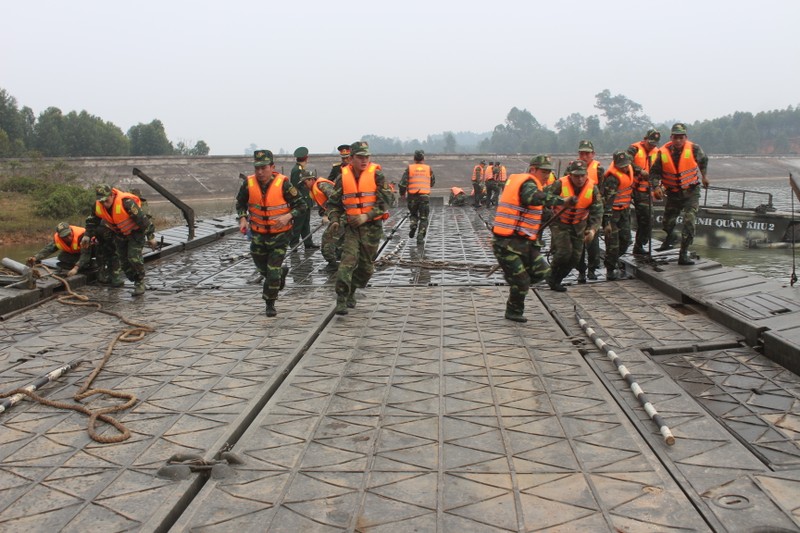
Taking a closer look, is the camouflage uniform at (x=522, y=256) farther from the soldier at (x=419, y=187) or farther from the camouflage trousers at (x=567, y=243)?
the soldier at (x=419, y=187)

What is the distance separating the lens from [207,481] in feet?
12.9

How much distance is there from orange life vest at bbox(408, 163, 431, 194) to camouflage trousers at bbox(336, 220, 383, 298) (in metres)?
5.36

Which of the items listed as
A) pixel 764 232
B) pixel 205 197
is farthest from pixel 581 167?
pixel 205 197

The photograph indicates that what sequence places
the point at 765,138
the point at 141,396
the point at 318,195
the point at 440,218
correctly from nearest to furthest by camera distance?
1. the point at 141,396
2. the point at 318,195
3. the point at 440,218
4. the point at 765,138

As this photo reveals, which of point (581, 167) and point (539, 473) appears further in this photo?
point (581, 167)

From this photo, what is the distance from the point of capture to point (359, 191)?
805cm

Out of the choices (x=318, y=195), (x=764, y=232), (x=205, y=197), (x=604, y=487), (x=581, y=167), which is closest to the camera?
(x=604, y=487)

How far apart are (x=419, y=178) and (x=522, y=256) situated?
6257 mm

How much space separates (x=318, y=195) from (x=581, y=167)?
16.6 ft

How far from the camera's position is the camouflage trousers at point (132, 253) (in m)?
9.41

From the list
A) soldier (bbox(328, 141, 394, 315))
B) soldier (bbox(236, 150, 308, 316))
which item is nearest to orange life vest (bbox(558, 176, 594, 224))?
soldier (bbox(328, 141, 394, 315))

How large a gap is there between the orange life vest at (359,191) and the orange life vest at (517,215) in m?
1.50

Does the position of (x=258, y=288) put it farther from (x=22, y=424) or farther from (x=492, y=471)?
(x=492, y=471)

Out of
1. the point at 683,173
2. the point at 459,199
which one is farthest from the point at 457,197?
the point at 683,173
